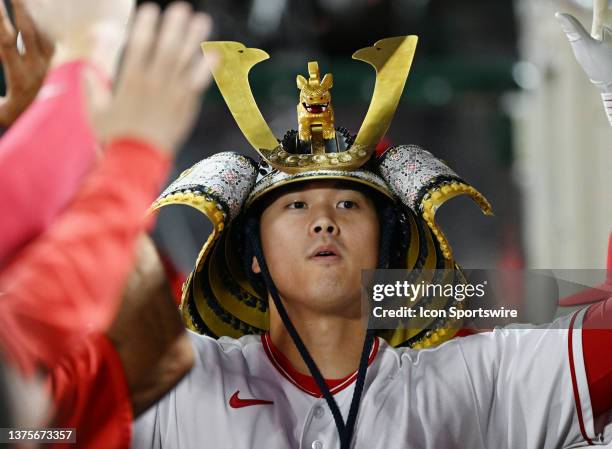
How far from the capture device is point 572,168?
2824 millimetres

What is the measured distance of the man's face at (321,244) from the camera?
1.62 metres

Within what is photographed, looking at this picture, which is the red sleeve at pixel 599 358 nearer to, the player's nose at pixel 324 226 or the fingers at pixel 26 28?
the player's nose at pixel 324 226

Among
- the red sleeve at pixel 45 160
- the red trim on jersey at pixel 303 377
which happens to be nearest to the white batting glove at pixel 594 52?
the red trim on jersey at pixel 303 377

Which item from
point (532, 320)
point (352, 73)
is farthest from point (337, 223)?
point (352, 73)

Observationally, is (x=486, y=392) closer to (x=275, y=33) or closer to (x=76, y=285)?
(x=76, y=285)

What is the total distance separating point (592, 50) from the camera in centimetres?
156

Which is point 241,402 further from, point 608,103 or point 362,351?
point 608,103

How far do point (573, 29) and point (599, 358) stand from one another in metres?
0.45

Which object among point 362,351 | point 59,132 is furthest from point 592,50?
point 59,132

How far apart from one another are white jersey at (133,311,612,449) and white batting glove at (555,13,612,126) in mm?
317

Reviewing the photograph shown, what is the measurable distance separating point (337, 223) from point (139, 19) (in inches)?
19.1

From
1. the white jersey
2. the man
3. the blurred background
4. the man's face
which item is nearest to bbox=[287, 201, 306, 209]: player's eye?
the man's face

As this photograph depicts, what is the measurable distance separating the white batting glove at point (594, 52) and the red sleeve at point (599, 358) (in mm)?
281

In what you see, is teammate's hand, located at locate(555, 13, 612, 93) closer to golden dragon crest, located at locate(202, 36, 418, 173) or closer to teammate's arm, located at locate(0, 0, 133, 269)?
golden dragon crest, located at locate(202, 36, 418, 173)
